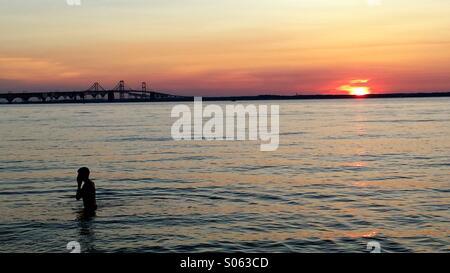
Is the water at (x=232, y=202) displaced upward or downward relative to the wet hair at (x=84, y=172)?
downward

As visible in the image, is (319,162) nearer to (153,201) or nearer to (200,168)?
(200,168)

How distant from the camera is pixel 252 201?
1912 centimetres

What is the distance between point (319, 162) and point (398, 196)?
472 inches

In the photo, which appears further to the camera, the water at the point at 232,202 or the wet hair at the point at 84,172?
the wet hair at the point at 84,172

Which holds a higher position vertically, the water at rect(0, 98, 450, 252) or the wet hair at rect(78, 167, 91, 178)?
the wet hair at rect(78, 167, 91, 178)

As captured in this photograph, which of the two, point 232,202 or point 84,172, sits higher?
point 84,172

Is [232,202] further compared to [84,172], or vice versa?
[232,202]

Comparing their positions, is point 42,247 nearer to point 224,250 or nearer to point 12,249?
point 12,249

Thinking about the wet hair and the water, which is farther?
the wet hair

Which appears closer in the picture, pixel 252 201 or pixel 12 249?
pixel 12 249
